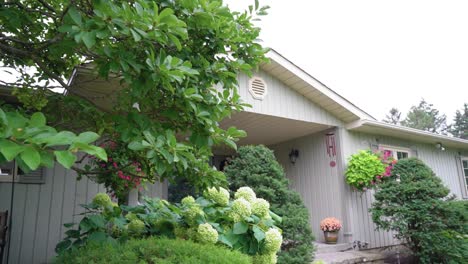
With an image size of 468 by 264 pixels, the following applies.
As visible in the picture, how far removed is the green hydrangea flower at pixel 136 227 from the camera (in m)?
2.59

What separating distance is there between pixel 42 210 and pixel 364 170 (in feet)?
18.6

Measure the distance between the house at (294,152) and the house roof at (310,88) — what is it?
19 mm

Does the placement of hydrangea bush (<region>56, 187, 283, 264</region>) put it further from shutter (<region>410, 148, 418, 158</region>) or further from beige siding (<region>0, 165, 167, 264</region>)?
shutter (<region>410, 148, 418, 158</region>)

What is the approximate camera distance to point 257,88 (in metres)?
6.41

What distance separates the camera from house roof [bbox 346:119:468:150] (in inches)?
284

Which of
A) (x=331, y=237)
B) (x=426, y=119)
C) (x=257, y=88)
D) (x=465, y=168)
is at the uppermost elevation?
(x=426, y=119)

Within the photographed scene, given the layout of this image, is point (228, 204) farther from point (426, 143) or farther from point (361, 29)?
point (361, 29)

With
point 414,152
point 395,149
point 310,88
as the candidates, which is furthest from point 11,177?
point 414,152

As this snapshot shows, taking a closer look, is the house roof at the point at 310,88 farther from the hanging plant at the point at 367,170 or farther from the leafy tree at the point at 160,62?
the leafy tree at the point at 160,62

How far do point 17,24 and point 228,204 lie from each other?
1962mm

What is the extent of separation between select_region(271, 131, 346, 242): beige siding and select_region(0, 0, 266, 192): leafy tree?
17.5 ft

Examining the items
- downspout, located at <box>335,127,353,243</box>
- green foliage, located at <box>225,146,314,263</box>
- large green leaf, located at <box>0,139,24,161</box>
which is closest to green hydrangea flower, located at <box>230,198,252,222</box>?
large green leaf, located at <box>0,139,24,161</box>

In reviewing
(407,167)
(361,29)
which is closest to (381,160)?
(407,167)

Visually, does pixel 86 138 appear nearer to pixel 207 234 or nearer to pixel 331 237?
pixel 207 234
